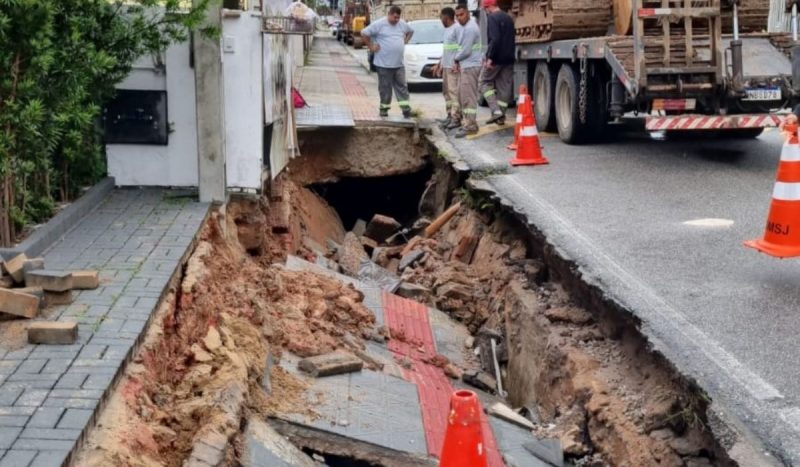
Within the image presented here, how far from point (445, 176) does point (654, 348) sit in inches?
290

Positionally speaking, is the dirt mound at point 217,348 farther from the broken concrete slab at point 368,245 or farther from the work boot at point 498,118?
the work boot at point 498,118

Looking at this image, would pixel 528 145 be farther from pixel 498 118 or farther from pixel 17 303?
pixel 17 303

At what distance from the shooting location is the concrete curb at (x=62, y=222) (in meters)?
6.11

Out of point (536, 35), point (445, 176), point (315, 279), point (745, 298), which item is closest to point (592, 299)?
point (745, 298)

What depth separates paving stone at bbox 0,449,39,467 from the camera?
135 inches

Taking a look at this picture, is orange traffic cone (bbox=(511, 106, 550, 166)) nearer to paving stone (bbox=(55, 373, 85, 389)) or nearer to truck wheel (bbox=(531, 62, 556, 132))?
truck wheel (bbox=(531, 62, 556, 132))

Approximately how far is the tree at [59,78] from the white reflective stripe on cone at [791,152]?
414 centimetres

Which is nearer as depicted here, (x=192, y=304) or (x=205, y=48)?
(x=192, y=304)

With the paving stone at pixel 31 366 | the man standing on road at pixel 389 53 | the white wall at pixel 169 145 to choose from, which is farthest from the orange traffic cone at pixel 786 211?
the man standing on road at pixel 389 53

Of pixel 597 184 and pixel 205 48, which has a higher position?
pixel 205 48

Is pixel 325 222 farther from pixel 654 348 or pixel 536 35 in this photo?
pixel 654 348

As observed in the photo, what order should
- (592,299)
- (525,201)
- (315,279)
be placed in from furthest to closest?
(525,201)
(315,279)
(592,299)

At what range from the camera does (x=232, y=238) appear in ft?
26.4

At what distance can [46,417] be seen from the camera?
3826 millimetres
